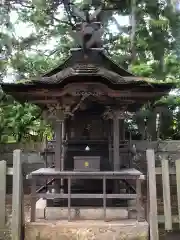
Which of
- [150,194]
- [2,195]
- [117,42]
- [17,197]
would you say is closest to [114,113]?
[150,194]

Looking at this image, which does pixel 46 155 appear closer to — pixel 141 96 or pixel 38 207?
pixel 38 207

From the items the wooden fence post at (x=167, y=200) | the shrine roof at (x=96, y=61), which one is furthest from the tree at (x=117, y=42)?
the wooden fence post at (x=167, y=200)

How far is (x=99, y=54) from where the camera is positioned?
771cm

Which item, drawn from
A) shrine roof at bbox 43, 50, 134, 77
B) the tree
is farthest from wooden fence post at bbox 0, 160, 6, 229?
the tree

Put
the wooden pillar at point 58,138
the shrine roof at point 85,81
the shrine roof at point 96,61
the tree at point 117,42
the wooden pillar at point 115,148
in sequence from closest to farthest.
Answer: the shrine roof at point 85,81, the wooden pillar at point 115,148, the wooden pillar at point 58,138, the shrine roof at point 96,61, the tree at point 117,42

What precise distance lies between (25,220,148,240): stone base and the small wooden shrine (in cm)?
67

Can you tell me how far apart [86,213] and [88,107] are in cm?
259

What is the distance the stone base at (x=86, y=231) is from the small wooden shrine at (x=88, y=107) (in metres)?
0.67

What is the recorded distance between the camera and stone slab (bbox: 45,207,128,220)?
6.72m

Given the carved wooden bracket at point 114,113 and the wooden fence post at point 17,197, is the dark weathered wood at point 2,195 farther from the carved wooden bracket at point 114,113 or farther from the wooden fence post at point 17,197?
the carved wooden bracket at point 114,113

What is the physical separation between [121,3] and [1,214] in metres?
11.6

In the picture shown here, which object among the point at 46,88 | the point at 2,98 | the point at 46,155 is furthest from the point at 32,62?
the point at 46,88

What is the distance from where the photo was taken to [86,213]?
6762 millimetres

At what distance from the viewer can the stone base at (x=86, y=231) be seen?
597 centimetres
